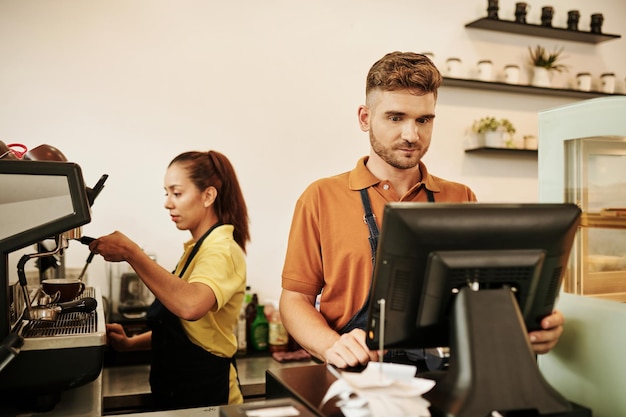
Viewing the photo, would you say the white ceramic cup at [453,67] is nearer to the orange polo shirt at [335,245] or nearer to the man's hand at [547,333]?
the orange polo shirt at [335,245]

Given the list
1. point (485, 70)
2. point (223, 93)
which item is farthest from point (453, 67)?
point (223, 93)

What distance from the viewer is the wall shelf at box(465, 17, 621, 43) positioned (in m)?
3.84

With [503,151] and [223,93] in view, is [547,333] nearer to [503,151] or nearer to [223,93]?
[223,93]

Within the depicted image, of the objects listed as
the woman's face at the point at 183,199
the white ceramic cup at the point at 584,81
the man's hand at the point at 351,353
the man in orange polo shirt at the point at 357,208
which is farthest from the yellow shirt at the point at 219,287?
the white ceramic cup at the point at 584,81

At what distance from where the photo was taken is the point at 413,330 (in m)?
1.13

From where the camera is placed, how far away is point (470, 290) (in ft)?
3.56

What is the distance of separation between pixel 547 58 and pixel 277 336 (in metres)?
2.64

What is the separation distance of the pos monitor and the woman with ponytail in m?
0.98

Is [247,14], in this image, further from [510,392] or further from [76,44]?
[510,392]

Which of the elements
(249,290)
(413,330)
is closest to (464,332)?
(413,330)

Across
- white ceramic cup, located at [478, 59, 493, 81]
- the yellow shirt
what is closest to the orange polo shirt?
the yellow shirt

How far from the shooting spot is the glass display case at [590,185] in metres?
1.43

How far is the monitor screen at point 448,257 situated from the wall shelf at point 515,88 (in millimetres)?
2799

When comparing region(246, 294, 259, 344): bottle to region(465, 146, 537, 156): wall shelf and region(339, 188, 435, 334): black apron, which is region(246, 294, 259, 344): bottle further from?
region(465, 146, 537, 156): wall shelf
